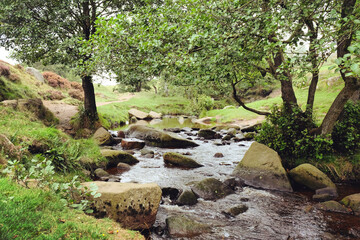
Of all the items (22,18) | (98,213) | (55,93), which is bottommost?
(98,213)

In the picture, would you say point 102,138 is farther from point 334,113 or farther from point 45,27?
point 334,113

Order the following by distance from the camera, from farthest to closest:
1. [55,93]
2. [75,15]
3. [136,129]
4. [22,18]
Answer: [55,93], [136,129], [75,15], [22,18]

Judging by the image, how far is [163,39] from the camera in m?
6.99

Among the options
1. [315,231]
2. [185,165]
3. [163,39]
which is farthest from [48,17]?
[315,231]

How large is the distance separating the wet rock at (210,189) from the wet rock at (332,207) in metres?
2.80

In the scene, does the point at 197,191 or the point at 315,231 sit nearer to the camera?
the point at 315,231

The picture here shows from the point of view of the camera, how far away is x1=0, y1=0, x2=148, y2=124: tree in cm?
1243

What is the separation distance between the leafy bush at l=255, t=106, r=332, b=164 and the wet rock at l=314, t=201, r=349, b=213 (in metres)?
2.62

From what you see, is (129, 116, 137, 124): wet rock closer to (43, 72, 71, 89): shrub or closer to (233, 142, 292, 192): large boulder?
(43, 72, 71, 89): shrub

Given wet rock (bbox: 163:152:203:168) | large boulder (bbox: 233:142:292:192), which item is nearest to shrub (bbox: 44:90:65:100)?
wet rock (bbox: 163:152:203:168)

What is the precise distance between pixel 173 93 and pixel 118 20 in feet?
196

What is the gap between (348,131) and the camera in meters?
9.11

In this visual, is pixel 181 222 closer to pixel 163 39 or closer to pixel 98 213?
pixel 98 213

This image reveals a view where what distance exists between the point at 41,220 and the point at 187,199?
14.4 ft
